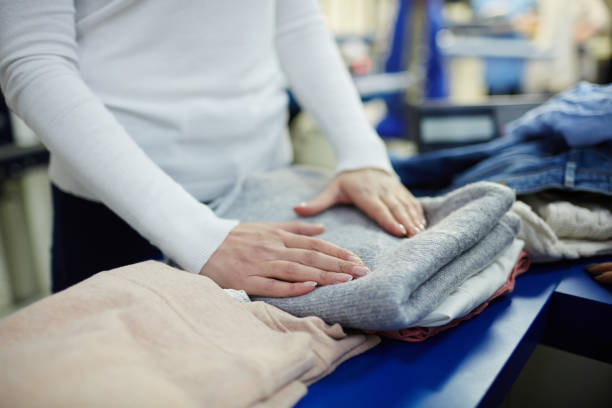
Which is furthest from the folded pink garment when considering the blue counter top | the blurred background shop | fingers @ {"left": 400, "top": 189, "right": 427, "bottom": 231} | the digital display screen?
the blurred background shop

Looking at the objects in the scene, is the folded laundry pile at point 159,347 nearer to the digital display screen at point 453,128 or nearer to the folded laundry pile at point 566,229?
the folded laundry pile at point 566,229

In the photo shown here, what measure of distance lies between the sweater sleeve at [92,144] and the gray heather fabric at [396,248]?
111 millimetres

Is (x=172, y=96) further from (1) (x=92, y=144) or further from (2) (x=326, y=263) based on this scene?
(2) (x=326, y=263)

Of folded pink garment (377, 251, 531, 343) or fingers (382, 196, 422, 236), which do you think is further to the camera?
fingers (382, 196, 422, 236)

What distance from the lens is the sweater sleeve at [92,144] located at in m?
0.47

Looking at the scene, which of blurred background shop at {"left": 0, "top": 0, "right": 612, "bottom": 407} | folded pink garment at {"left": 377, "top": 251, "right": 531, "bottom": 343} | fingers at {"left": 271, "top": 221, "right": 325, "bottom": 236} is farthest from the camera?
blurred background shop at {"left": 0, "top": 0, "right": 612, "bottom": 407}

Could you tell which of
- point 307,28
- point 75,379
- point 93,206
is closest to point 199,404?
point 75,379

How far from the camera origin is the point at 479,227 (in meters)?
0.44

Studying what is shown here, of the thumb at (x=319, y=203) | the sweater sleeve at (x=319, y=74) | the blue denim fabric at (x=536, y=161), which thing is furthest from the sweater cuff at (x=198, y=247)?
the blue denim fabric at (x=536, y=161)

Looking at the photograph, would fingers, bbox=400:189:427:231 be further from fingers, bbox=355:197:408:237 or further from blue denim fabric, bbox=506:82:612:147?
blue denim fabric, bbox=506:82:612:147

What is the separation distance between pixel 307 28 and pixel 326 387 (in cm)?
56

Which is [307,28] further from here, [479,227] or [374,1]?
[374,1]

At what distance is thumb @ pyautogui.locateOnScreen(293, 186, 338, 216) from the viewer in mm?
574

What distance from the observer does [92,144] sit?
0.47m
